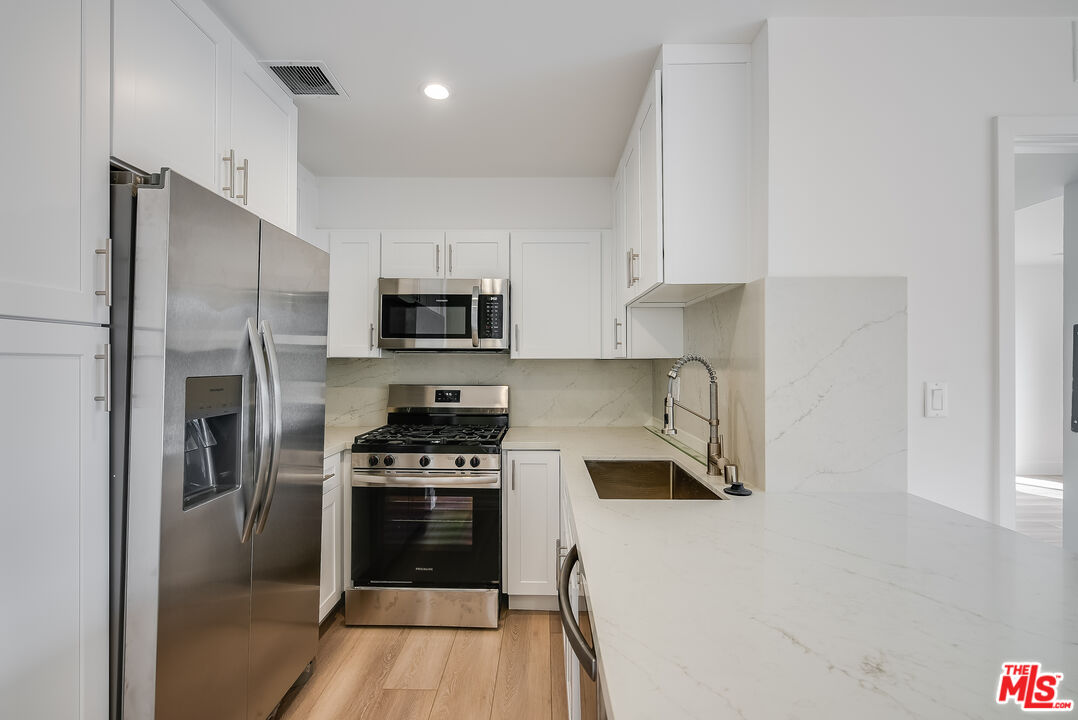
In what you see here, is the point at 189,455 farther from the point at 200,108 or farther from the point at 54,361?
the point at 200,108

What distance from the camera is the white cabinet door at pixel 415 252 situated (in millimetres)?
3041

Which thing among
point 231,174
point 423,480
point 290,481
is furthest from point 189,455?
point 423,480

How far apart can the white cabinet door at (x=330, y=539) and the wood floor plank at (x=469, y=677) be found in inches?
24.2

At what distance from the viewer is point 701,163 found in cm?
184

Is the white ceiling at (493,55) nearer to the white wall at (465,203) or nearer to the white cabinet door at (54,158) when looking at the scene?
the white wall at (465,203)

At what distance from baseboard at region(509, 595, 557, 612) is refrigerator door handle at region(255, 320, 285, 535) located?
1533 millimetres

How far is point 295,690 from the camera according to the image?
206cm

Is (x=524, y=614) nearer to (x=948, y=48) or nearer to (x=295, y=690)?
(x=295, y=690)

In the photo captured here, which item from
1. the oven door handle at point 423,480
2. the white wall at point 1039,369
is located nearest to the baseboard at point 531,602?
the oven door handle at point 423,480

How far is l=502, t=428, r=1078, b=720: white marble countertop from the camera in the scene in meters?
0.68

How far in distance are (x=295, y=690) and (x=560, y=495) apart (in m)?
1.33

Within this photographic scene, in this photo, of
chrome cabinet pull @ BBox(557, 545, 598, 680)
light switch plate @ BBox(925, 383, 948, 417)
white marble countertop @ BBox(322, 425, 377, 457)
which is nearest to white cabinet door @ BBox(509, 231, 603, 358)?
white marble countertop @ BBox(322, 425, 377, 457)

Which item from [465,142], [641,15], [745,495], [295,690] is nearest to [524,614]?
[295,690]

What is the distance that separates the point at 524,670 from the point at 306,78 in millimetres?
2477
